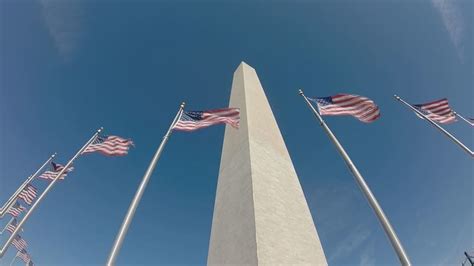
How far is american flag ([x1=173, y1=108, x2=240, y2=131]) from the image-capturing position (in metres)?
9.36

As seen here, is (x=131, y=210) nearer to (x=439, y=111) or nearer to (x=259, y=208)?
(x=259, y=208)

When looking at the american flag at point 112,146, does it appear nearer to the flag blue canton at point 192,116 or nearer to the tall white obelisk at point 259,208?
the flag blue canton at point 192,116

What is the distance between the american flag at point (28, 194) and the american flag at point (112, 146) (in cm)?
633

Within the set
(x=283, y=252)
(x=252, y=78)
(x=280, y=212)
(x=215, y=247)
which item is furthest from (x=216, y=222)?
(x=252, y=78)

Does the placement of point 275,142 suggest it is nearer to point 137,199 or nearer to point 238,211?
point 238,211

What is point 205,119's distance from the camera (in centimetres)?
979

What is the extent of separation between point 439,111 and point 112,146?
15174mm

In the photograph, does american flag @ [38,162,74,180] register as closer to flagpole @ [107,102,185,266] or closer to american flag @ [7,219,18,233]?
american flag @ [7,219,18,233]

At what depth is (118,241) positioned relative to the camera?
5.57 metres

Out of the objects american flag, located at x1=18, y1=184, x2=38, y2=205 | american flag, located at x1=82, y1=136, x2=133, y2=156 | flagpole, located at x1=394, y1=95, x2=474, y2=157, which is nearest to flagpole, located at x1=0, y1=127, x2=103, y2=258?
american flag, located at x1=82, y1=136, x2=133, y2=156

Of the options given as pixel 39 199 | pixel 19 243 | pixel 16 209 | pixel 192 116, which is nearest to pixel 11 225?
pixel 16 209

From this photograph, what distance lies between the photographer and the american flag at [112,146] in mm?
11577

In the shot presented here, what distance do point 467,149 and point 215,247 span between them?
11.6 meters

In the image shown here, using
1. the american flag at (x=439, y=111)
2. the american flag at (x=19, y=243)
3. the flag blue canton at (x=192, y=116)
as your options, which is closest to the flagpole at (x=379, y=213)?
the flag blue canton at (x=192, y=116)
